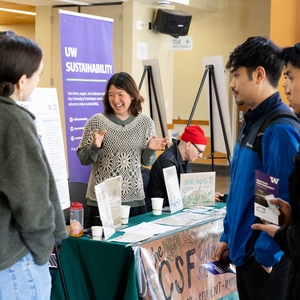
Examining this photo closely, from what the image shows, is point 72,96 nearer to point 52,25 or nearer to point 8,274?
point 8,274

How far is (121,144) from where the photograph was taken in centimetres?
330

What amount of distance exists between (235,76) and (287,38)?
8.18 metres

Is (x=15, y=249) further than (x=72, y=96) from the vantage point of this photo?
No

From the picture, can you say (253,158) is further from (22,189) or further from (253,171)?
(22,189)

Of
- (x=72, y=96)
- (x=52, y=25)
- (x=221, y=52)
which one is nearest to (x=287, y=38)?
(x=221, y=52)

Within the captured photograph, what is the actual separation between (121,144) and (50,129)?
523 mm

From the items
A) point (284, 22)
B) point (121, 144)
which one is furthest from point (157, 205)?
point (284, 22)

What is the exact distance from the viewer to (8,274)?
1.66 metres

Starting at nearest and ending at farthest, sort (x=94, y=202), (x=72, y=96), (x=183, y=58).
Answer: (x=94, y=202), (x=72, y=96), (x=183, y=58)

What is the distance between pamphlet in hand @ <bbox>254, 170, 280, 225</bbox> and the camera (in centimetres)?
177

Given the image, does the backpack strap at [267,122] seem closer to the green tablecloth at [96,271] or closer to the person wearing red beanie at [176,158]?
the green tablecloth at [96,271]

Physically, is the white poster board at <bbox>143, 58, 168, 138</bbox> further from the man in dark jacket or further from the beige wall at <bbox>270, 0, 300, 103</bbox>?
the beige wall at <bbox>270, 0, 300, 103</bbox>

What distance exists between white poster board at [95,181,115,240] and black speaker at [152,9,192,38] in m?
5.58

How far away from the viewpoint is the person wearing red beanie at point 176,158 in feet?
11.6
